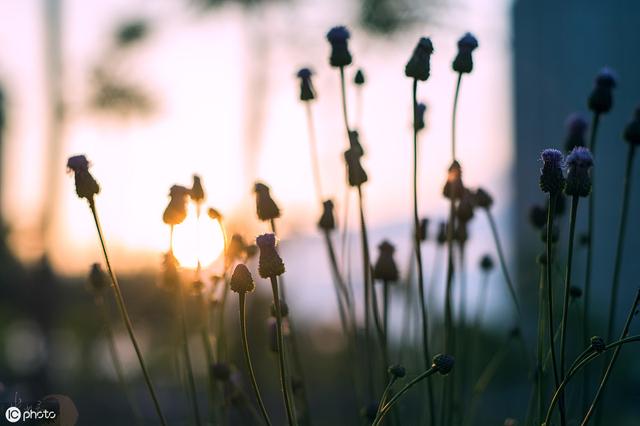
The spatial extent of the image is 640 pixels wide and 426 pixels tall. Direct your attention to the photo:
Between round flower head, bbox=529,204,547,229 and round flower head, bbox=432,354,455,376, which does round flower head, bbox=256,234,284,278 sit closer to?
round flower head, bbox=432,354,455,376

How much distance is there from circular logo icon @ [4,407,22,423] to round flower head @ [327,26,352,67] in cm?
70

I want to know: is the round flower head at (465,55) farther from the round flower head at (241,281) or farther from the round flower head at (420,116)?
the round flower head at (241,281)

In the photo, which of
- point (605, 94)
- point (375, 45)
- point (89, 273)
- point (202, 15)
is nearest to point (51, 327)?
point (202, 15)

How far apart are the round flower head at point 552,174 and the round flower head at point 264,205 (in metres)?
0.39

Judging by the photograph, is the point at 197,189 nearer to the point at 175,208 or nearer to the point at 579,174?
the point at 175,208

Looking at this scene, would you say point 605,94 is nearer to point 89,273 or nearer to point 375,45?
point 89,273

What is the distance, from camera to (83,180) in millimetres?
1077

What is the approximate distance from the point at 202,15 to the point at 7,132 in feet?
17.8

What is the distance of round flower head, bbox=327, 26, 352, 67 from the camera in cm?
125

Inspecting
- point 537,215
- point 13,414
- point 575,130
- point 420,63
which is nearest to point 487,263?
point 537,215

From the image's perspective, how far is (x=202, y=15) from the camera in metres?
5.75

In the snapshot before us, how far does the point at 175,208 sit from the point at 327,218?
279 mm

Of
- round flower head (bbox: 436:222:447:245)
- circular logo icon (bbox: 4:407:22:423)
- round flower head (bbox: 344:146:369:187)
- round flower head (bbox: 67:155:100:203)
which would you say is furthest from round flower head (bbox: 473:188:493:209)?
circular logo icon (bbox: 4:407:22:423)

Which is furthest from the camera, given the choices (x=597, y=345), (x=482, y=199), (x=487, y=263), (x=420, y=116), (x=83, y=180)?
(x=487, y=263)
